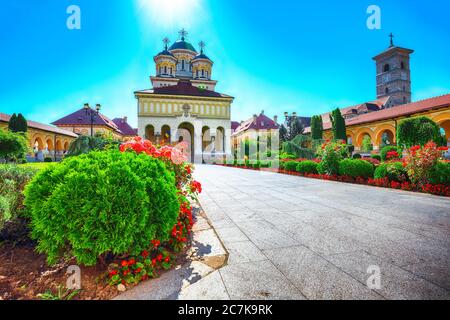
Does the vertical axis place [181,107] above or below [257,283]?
above

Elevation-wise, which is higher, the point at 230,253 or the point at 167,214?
the point at 167,214

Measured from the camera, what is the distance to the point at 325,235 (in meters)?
3.25

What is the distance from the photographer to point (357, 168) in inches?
370

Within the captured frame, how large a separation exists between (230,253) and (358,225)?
2428 mm

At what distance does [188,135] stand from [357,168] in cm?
3331

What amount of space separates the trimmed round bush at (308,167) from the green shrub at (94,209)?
38.0 ft

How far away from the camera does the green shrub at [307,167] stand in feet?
40.9

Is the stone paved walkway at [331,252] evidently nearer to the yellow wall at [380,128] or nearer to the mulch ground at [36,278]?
the mulch ground at [36,278]

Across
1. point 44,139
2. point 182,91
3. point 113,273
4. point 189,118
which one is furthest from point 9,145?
point 182,91

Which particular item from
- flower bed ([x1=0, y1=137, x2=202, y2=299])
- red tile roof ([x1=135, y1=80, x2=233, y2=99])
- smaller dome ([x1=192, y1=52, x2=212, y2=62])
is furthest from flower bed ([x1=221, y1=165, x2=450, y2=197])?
smaller dome ([x1=192, y1=52, x2=212, y2=62])

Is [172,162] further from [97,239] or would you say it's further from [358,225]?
[358,225]

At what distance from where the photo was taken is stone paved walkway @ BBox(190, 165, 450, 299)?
1946 mm

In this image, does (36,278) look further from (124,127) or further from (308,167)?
(124,127)
